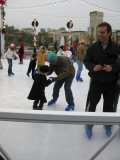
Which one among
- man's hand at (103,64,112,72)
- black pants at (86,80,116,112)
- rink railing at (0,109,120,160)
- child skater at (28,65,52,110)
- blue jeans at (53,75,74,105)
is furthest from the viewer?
blue jeans at (53,75,74,105)

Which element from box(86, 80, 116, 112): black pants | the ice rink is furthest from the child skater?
the ice rink

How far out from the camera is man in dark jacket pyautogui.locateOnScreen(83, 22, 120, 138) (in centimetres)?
216

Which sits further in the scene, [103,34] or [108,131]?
[103,34]

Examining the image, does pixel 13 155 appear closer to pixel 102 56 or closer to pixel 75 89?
pixel 102 56

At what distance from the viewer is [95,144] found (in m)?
1.23

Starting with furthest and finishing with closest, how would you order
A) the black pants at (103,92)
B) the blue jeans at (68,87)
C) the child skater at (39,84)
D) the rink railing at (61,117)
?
the blue jeans at (68,87), the child skater at (39,84), the black pants at (103,92), the rink railing at (61,117)

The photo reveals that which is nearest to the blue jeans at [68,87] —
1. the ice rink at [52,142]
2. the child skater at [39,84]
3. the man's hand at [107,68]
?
the child skater at [39,84]

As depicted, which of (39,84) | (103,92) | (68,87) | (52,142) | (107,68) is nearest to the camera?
(52,142)

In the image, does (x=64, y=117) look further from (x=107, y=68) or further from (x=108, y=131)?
(x=107, y=68)

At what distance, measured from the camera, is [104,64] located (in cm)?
215

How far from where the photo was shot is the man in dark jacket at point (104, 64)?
216cm

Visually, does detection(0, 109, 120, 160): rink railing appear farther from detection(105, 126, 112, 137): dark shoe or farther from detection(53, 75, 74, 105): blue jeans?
detection(53, 75, 74, 105): blue jeans

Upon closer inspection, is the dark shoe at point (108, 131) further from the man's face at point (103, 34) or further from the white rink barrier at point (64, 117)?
the man's face at point (103, 34)

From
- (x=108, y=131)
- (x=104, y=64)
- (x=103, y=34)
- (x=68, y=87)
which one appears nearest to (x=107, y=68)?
(x=104, y=64)
